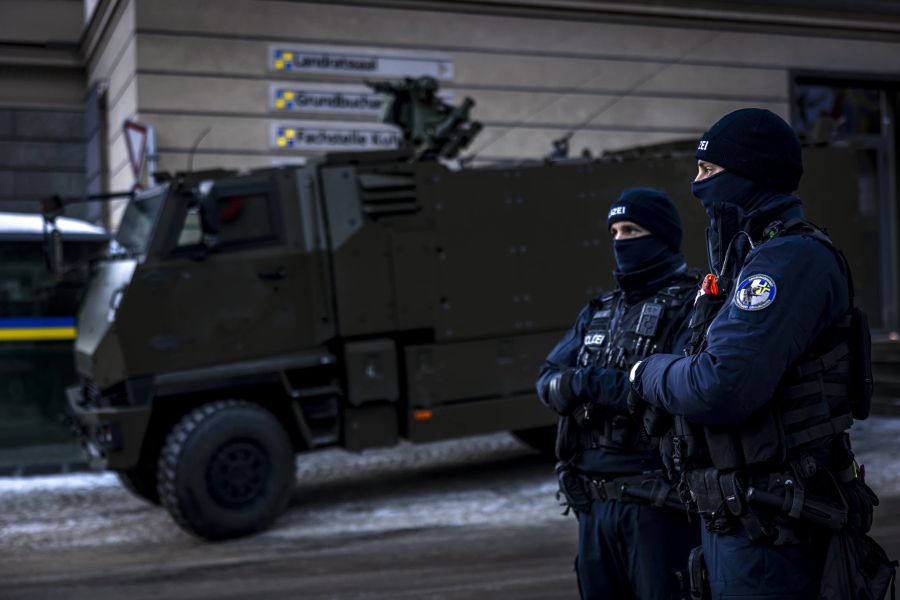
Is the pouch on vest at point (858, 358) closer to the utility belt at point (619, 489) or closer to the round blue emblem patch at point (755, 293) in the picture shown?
the round blue emblem patch at point (755, 293)

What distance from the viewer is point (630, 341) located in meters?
3.60

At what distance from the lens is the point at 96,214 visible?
14.1m

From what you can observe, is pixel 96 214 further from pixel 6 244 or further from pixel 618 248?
pixel 618 248

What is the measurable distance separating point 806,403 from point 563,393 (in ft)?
3.76

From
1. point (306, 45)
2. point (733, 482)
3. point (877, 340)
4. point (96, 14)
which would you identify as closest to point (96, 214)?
point (96, 14)

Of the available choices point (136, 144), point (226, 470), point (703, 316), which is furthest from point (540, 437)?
point (703, 316)

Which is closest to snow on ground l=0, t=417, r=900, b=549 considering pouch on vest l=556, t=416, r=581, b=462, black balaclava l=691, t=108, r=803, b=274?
pouch on vest l=556, t=416, r=581, b=462

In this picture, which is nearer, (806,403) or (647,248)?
(806,403)

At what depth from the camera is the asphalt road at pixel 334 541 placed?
5875 millimetres

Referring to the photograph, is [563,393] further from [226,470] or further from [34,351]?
[34,351]

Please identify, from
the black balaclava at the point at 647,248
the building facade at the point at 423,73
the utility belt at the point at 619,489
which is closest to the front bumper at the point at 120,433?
the building facade at the point at 423,73

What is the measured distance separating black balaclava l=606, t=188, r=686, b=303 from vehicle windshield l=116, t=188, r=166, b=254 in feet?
14.8

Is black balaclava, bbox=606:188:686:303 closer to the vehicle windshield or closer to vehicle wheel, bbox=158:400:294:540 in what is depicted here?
vehicle wheel, bbox=158:400:294:540

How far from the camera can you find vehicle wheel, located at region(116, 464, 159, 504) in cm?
806
